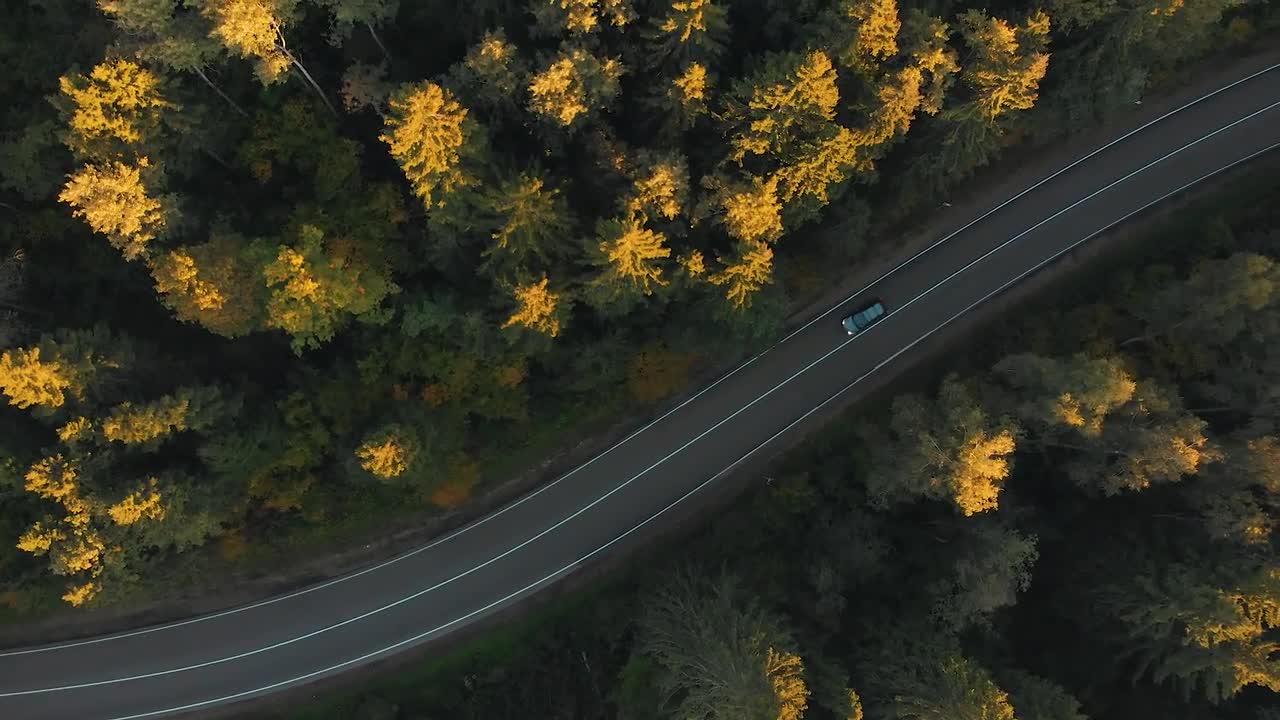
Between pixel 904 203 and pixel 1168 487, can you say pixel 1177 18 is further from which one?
pixel 1168 487

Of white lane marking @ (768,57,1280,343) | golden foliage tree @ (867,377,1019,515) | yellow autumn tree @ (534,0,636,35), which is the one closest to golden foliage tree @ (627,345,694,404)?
white lane marking @ (768,57,1280,343)

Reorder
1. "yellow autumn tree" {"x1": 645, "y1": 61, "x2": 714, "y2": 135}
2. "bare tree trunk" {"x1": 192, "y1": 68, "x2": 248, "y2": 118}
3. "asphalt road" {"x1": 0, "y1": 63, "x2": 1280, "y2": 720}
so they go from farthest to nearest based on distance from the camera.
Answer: "asphalt road" {"x1": 0, "y1": 63, "x2": 1280, "y2": 720}, "bare tree trunk" {"x1": 192, "y1": 68, "x2": 248, "y2": 118}, "yellow autumn tree" {"x1": 645, "y1": 61, "x2": 714, "y2": 135}

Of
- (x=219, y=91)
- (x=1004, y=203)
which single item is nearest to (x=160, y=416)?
(x=219, y=91)

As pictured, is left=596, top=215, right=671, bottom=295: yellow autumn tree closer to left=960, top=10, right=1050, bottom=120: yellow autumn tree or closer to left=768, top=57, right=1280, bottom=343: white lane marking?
left=768, top=57, right=1280, bottom=343: white lane marking

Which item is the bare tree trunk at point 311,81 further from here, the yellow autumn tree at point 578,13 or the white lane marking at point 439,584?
the white lane marking at point 439,584

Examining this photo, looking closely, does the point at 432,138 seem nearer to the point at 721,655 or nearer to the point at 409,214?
the point at 409,214

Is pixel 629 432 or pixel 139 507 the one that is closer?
pixel 139 507
